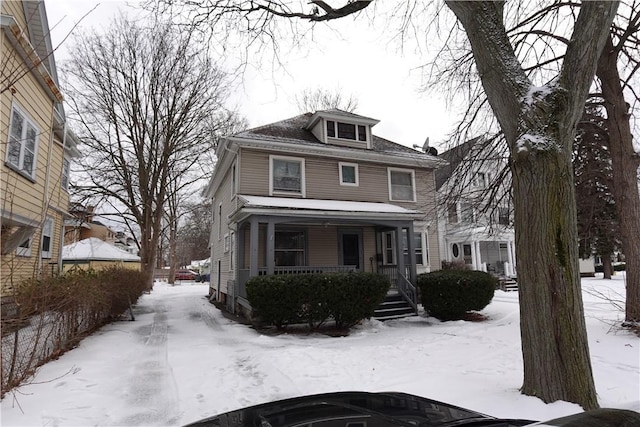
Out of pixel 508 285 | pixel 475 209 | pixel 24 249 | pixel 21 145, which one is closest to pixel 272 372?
pixel 475 209

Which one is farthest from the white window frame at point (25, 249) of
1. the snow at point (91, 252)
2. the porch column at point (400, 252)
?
the snow at point (91, 252)

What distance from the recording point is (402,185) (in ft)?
49.1

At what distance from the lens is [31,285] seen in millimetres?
4723

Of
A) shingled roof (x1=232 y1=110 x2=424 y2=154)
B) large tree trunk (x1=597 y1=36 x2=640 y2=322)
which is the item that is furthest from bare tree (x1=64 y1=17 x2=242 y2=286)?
large tree trunk (x1=597 y1=36 x2=640 y2=322)

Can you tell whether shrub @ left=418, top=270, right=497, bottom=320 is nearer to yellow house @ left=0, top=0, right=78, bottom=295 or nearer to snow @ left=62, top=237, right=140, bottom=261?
yellow house @ left=0, top=0, right=78, bottom=295

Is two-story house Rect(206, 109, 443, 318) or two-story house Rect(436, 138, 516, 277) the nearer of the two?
two-story house Rect(436, 138, 516, 277)

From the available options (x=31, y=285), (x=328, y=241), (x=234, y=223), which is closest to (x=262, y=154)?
(x=234, y=223)

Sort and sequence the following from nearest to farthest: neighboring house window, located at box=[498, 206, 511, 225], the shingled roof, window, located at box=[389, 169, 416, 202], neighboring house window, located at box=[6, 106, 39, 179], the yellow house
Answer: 1. the yellow house
2. neighboring house window, located at box=[6, 106, 39, 179]
3. neighboring house window, located at box=[498, 206, 511, 225]
4. the shingled roof
5. window, located at box=[389, 169, 416, 202]

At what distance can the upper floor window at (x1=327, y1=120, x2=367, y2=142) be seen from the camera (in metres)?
14.2

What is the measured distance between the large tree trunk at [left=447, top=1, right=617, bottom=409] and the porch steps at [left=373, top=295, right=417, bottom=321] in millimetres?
7244

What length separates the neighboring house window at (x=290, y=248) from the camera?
1257 centimetres

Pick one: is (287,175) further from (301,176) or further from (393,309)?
(393,309)

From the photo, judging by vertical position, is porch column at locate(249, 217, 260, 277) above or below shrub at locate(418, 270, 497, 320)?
above

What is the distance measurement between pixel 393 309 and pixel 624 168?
700 cm
